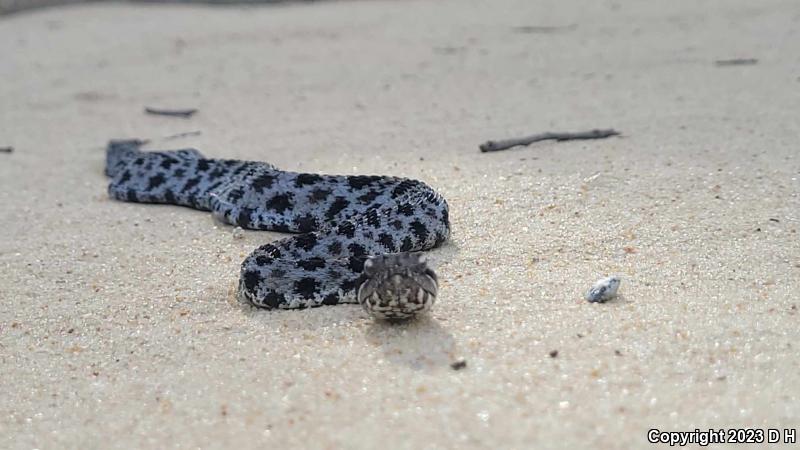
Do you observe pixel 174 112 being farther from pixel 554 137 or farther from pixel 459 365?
pixel 459 365

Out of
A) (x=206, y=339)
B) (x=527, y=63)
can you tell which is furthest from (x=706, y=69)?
(x=206, y=339)

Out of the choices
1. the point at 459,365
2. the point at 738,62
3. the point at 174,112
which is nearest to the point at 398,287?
the point at 459,365

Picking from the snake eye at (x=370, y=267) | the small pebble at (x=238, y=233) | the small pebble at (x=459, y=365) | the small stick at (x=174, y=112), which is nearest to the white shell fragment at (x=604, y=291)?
the small pebble at (x=459, y=365)

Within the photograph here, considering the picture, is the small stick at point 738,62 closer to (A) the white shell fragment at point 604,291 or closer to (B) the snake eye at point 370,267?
(A) the white shell fragment at point 604,291

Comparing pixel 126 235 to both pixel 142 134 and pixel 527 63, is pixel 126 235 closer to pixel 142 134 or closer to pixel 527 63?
pixel 142 134

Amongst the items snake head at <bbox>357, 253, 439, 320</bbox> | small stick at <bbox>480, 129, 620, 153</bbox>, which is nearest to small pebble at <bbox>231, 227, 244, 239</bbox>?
snake head at <bbox>357, 253, 439, 320</bbox>

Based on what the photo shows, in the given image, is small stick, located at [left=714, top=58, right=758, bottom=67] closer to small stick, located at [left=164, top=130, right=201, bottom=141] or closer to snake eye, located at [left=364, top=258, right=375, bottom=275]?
small stick, located at [left=164, top=130, right=201, bottom=141]
